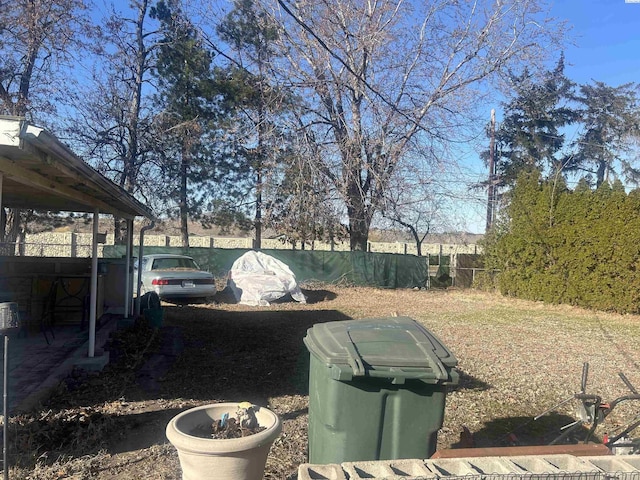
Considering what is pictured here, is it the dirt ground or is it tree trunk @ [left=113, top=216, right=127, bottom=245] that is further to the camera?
tree trunk @ [left=113, top=216, right=127, bottom=245]

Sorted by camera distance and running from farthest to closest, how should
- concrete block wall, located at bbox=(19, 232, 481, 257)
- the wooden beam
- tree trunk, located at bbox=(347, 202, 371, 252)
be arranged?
concrete block wall, located at bbox=(19, 232, 481, 257)
tree trunk, located at bbox=(347, 202, 371, 252)
the wooden beam

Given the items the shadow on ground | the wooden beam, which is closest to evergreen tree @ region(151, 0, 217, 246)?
the wooden beam

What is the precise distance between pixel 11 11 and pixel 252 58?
8.92 m

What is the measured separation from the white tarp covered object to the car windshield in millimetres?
1429

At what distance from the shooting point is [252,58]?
2245 centimetres

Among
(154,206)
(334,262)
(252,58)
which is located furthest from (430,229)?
(154,206)

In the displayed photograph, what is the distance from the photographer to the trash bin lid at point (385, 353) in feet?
10.8

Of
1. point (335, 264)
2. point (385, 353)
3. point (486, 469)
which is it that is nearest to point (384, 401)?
point (385, 353)

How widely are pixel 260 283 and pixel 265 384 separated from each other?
932cm

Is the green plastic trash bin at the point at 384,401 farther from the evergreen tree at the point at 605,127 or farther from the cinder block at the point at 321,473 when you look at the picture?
the evergreen tree at the point at 605,127

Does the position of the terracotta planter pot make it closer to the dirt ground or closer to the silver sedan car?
the dirt ground

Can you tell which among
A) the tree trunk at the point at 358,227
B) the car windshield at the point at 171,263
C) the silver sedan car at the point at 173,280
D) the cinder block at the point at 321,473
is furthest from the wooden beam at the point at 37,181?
the tree trunk at the point at 358,227

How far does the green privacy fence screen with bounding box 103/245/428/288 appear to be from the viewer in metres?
19.8

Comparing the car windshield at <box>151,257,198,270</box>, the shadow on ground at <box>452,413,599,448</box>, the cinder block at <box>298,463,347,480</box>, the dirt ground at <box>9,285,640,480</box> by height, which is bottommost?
the shadow on ground at <box>452,413,599,448</box>
